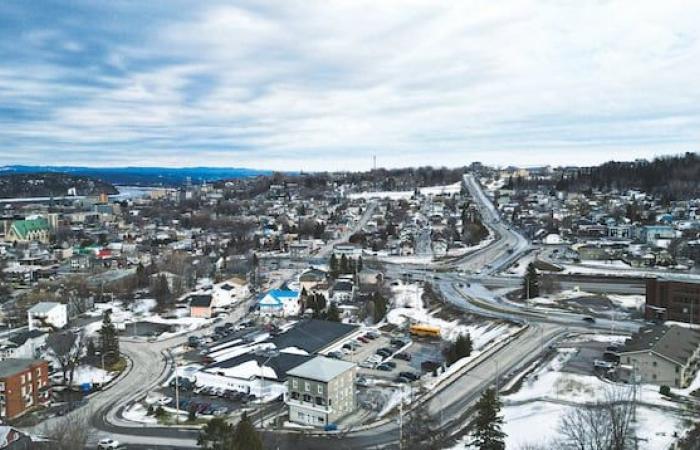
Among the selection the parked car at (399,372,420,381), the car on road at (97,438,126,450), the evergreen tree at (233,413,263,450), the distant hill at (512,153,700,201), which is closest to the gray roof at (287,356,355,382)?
the parked car at (399,372,420,381)

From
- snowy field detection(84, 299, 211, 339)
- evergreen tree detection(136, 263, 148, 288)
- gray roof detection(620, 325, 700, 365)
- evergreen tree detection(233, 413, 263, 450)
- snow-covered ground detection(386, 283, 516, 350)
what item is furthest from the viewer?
evergreen tree detection(136, 263, 148, 288)

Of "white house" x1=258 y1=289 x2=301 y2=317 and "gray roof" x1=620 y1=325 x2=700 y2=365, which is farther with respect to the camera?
"white house" x1=258 y1=289 x2=301 y2=317

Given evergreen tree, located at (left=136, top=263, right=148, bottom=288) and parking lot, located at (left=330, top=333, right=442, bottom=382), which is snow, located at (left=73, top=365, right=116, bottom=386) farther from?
evergreen tree, located at (left=136, top=263, right=148, bottom=288)

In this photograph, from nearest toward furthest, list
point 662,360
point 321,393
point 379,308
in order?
point 321,393
point 662,360
point 379,308

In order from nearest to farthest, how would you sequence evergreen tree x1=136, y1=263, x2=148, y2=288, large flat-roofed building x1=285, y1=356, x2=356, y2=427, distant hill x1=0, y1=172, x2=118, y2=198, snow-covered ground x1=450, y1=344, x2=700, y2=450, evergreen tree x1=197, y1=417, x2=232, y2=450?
evergreen tree x1=197, y1=417, x2=232, y2=450, snow-covered ground x1=450, y1=344, x2=700, y2=450, large flat-roofed building x1=285, y1=356, x2=356, y2=427, evergreen tree x1=136, y1=263, x2=148, y2=288, distant hill x1=0, y1=172, x2=118, y2=198

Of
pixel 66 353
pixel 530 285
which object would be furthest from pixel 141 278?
pixel 530 285

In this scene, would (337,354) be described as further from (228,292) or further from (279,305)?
(228,292)

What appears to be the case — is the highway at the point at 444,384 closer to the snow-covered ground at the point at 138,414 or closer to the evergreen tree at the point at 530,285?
the snow-covered ground at the point at 138,414
